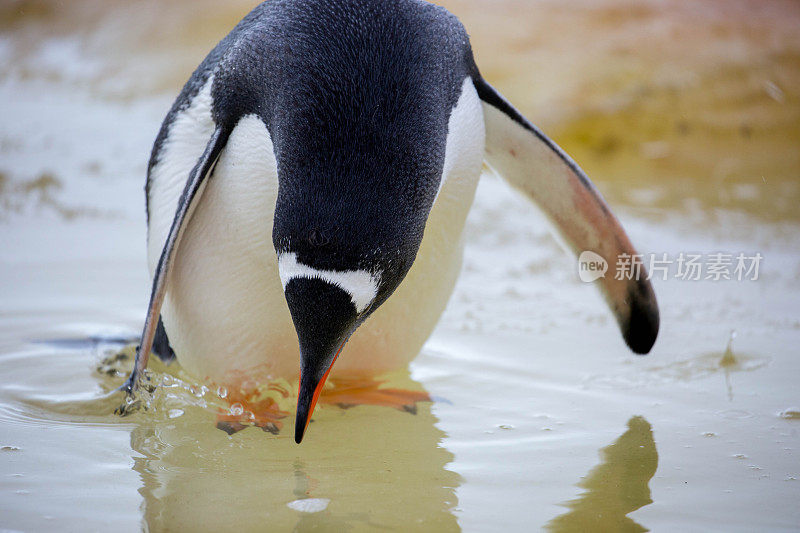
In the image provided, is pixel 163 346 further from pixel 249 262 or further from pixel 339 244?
pixel 339 244

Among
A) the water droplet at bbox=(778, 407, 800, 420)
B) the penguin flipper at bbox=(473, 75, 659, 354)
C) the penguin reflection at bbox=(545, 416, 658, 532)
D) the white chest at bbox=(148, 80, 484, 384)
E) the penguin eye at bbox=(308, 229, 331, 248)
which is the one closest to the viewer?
the penguin eye at bbox=(308, 229, 331, 248)

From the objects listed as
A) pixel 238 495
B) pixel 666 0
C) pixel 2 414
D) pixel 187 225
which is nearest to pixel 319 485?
pixel 238 495

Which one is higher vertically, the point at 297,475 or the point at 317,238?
the point at 317,238

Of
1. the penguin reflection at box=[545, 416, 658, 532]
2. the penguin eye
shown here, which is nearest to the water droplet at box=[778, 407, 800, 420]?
the penguin reflection at box=[545, 416, 658, 532]

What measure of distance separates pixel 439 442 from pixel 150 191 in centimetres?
88

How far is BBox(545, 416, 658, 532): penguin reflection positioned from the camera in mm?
1535

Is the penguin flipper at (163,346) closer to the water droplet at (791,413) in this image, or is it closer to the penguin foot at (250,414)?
the penguin foot at (250,414)

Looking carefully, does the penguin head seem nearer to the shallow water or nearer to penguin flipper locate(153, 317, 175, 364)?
the shallow water

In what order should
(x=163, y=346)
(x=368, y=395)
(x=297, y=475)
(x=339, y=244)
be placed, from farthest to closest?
1. (x=163, y=346)
2. (x=368, y=395)
3. (x=297, y=475)
4. (x=339, y=244)

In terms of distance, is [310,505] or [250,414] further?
[250,414]

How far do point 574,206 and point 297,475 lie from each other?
996 mm

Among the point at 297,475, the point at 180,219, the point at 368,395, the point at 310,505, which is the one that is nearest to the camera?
the point at 310,505

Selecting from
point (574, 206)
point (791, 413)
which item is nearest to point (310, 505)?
point (574, 206)

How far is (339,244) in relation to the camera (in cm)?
140
